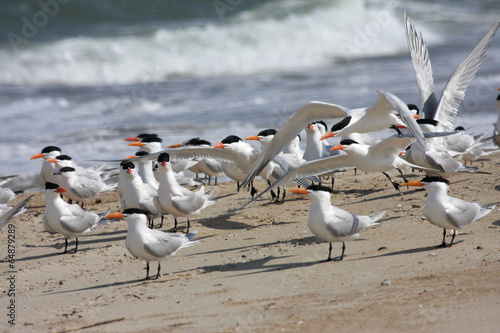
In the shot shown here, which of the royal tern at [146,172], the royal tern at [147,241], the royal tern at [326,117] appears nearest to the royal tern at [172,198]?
the royal tern at [326,117]

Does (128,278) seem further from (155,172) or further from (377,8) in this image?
(377,8)

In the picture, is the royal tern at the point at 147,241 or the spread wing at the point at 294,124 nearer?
the royal tern at the point at 147,241

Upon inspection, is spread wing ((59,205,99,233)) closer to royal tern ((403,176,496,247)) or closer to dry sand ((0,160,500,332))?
dry sand ((0,160,500,332))

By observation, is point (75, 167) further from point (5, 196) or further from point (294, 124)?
point (294, 124)

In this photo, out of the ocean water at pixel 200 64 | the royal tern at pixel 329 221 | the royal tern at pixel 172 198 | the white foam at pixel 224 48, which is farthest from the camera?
the white foam at pixel 224 48

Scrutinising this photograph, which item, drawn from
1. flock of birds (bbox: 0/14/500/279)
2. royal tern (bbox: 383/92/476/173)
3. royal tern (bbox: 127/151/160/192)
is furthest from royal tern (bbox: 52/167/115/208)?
royal tern (bbox: 383/92/476/173)

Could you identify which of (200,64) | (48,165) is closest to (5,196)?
(48,165)

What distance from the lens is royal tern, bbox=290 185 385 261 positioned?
4.79 meters

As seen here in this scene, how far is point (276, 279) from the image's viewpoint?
14.5 feet

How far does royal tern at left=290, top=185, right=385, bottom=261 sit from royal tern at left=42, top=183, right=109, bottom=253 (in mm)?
2279

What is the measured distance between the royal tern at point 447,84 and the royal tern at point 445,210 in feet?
9.32

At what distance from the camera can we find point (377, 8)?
73.5 feet

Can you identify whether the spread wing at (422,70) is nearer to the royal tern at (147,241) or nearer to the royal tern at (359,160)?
the royal tern at (359,160)

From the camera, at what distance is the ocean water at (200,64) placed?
38.9 ft
